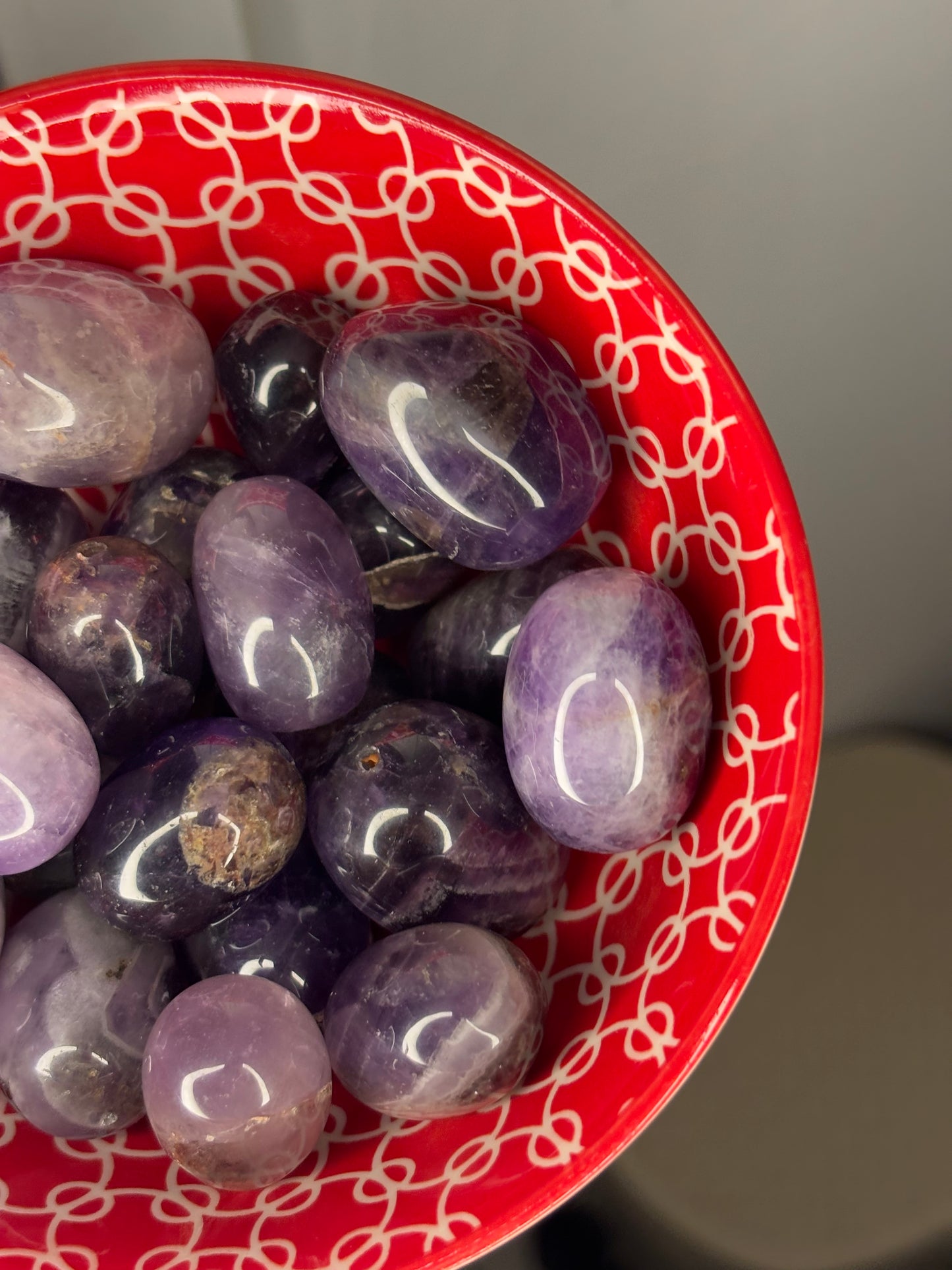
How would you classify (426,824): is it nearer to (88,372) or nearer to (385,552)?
(385,552)

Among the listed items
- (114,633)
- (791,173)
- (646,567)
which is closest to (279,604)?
(114,633)

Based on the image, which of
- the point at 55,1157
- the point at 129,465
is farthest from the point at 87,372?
the point at 55,1157

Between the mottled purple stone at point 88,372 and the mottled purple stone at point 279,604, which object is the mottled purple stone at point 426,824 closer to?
the mottled purple stone at point 279,604

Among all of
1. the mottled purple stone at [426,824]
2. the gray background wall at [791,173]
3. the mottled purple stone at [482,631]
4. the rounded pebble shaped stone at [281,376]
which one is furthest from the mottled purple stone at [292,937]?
the gray background wall at [791,173]

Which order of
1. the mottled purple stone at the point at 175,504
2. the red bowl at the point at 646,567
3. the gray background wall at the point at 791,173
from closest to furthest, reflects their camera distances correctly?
the red bowl at the point at 646,567
the mottled purple stone at the point at 175,504
the gray background wall at the point at 791,173

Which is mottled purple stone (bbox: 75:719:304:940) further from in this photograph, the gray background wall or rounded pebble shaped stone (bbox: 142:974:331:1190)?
the gray background wall

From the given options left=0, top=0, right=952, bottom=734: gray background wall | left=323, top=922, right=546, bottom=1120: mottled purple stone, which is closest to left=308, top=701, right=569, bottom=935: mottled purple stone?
left=323, top=922, right=546, bottom=1120: mottled purple stone
